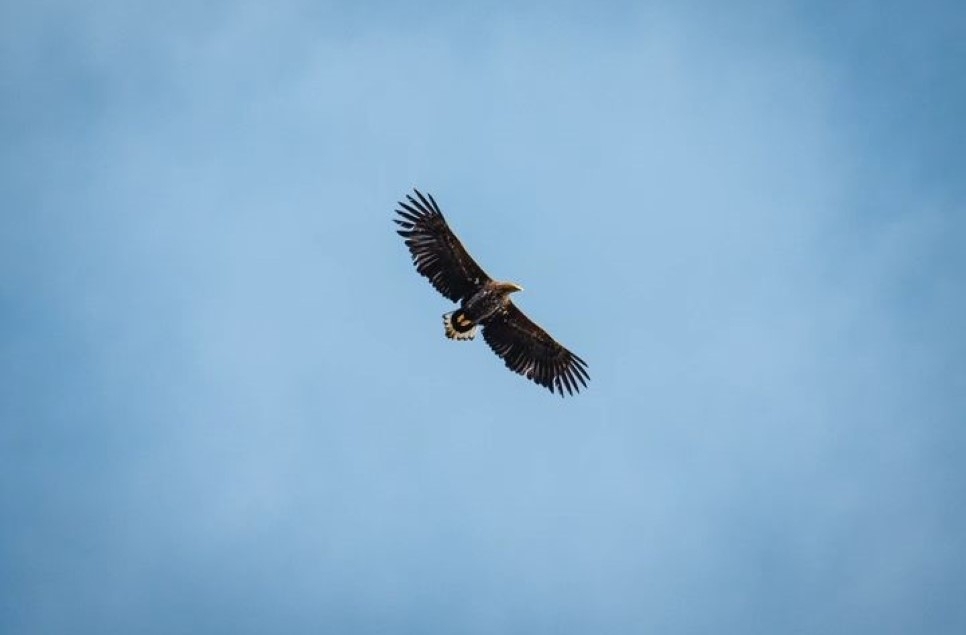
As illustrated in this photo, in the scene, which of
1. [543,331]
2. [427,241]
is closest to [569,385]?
[543,331]

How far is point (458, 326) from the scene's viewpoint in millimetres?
25797

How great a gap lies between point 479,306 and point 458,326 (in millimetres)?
808

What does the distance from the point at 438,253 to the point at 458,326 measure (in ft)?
6.50

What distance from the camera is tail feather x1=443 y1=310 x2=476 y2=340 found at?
1010 inches

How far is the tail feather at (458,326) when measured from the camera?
2566cm

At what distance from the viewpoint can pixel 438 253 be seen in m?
25.2

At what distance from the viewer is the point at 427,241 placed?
2509 cm

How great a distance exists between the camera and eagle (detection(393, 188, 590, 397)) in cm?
2500

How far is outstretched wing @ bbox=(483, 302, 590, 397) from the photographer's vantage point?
87.7 ft

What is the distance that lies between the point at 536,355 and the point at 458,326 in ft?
8.63

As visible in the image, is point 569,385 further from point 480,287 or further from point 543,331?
point 480,287

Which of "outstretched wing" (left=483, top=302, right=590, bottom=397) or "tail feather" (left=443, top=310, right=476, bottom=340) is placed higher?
"outstretched wing" (left=483, top=302, right=590, bottom=397)

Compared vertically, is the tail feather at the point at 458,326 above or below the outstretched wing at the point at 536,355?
below

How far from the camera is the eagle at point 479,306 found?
25.0 metres
